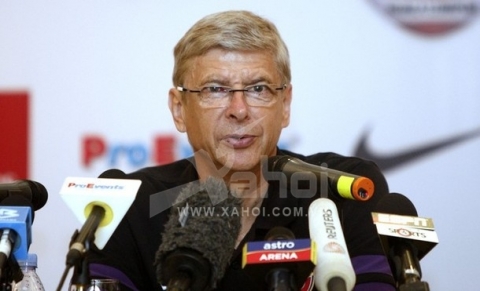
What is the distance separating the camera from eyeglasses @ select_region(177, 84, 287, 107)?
284 centimetres

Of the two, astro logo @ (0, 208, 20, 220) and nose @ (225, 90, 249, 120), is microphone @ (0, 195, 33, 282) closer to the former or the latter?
astro logo @ (0, 208, 20, 220)

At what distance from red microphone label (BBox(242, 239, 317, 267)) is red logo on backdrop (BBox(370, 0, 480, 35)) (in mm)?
2214

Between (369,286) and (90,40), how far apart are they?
73.6 inches

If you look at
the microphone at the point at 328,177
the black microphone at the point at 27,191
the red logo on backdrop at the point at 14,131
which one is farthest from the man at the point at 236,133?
the red logo on backdrop at the point at 14,131

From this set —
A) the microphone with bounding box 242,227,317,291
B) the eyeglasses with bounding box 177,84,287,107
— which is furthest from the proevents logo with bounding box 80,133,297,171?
the microphone with bounding box 242,227,317,291

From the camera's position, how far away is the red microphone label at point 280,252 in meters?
1.63

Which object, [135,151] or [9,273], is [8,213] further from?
[135,151]

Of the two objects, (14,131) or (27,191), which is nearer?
(27,191)

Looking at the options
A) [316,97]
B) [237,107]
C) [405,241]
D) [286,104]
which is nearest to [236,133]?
[237,107]

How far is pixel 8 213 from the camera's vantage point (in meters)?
1.92

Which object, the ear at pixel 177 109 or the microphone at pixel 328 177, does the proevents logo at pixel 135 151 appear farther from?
the microphone at pixel 328 177

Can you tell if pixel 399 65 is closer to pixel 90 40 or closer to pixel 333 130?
pixel 333 130

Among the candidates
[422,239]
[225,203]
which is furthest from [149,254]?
[422,239]

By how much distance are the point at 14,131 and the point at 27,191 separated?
1641 mm
